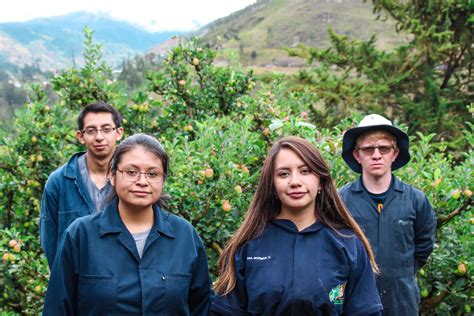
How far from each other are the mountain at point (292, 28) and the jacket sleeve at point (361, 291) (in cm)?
9480

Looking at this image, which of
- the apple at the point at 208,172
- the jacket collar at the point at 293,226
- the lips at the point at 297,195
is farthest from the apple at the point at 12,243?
the lips at the point at 297,195

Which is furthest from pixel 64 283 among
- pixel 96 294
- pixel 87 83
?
pixel 87 83

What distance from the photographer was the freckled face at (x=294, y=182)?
2217 mm

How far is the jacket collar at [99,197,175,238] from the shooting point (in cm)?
214

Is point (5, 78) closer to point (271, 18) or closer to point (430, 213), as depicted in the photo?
point (271, 18)

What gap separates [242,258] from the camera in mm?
2234

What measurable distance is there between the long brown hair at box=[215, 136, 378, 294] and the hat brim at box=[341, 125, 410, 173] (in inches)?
28.7

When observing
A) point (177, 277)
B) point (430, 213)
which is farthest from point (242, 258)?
point (430, 213)

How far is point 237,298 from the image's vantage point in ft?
7.23

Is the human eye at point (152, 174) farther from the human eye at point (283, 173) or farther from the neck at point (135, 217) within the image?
the human eye at point (283, 173)

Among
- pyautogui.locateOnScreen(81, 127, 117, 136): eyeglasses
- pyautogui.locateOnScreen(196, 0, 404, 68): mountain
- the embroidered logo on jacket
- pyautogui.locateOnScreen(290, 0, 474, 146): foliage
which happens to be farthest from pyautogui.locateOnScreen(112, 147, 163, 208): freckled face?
pyautogui.locateOnScreen(196, 0, 404, 68): mountain

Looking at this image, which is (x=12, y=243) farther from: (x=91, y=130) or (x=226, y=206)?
(x=226, y=206)

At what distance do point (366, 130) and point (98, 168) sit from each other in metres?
1.64

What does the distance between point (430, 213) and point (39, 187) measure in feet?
12.0
